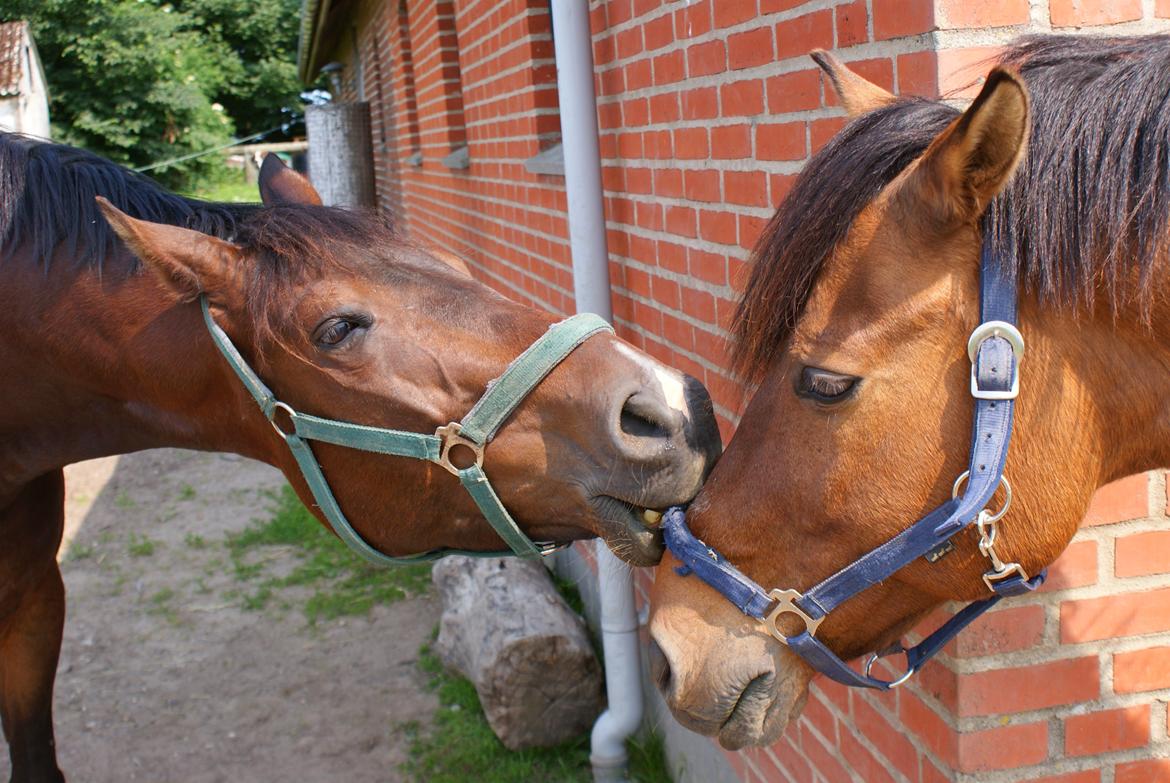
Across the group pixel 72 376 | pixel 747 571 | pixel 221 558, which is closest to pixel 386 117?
pixel 221 558

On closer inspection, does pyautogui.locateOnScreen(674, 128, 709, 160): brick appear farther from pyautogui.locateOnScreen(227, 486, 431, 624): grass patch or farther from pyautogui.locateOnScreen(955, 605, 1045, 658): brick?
pyautogui.locateOnScreen(227, 486, 431, 624): grass patch

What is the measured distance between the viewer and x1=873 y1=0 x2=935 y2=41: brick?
1625mm

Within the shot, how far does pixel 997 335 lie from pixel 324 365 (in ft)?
4.03

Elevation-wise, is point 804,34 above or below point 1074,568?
above

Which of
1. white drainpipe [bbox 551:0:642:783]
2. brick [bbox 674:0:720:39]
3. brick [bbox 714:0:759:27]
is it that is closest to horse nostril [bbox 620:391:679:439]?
brick [bbox 714:0:759:27]

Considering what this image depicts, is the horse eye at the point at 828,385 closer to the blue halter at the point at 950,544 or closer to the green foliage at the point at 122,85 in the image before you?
the blue halter at the point at 950,544

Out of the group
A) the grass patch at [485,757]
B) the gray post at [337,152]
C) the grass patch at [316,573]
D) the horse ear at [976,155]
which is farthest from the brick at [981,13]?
the gray post at [337,152]

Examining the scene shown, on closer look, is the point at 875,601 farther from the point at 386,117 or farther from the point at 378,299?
the point at 386,117

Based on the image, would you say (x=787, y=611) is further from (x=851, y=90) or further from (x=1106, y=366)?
(x=851, y=90)

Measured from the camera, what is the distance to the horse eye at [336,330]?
1.98m

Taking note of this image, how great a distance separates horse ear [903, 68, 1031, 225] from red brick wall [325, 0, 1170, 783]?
0.38 meters

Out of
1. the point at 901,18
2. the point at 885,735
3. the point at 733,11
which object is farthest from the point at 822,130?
the point at 885,735

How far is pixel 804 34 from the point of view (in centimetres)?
200

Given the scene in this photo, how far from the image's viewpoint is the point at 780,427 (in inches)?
58.6
